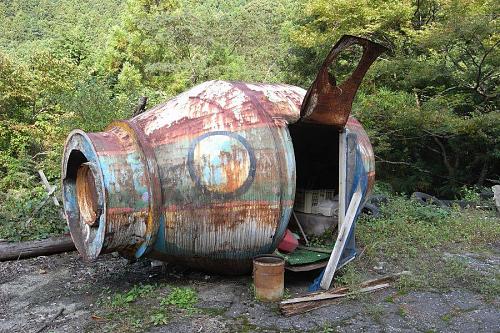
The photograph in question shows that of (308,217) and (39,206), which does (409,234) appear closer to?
(308,217)

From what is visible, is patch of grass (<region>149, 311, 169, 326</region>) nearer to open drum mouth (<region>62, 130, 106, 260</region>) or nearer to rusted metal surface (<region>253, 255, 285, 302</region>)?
open drum mouth (<region>62, 130, 106, 260</region>)

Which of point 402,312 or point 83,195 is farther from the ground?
point 83,195

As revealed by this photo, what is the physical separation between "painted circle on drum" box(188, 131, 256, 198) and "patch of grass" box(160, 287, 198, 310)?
1.02 meters

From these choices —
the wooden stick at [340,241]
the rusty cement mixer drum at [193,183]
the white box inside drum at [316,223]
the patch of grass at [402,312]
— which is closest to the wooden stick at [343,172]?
the wooden stick at [340,241]

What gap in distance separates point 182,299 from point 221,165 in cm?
132

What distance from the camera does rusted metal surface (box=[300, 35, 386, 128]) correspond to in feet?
15.4

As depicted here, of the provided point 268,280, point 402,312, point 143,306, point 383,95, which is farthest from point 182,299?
point 383,95

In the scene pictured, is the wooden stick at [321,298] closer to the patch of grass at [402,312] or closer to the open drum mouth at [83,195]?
the patch of grass at [402,312]

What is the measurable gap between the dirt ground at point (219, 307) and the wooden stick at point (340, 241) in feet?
0.94

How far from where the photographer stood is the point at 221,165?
4.63 metres

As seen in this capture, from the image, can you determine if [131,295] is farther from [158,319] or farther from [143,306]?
[158,319]

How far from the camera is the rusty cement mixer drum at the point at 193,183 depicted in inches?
176

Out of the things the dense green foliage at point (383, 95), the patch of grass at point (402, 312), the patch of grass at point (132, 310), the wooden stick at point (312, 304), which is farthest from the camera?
the dense green foliage at point (383, 95)

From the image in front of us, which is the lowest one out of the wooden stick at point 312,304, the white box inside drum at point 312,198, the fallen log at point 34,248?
the wooden stick at point 312,304
